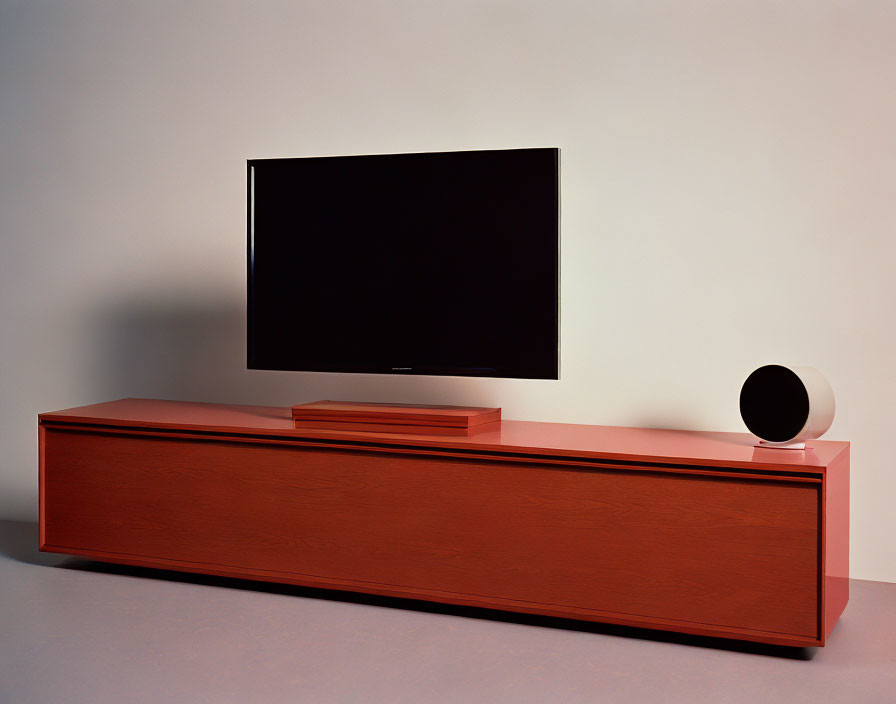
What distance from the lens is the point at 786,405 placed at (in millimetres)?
2559

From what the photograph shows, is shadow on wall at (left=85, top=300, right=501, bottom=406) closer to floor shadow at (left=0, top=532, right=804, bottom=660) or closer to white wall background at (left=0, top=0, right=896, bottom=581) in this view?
white wall background at (left=0, top=0, right=896, bottom=581)

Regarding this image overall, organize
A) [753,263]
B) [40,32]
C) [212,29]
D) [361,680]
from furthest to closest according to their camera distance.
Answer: [40,32] < [212,29] < [753,263] < [361,680]

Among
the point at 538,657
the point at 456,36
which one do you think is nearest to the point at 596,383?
the point at 538,657

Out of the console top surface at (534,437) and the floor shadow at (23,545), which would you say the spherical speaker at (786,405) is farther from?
the floor shadow at (23,545)

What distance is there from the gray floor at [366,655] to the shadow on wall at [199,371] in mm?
902

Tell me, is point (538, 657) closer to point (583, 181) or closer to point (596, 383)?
point (596, 383)

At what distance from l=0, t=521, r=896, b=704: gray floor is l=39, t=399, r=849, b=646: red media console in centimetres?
8

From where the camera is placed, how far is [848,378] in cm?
300

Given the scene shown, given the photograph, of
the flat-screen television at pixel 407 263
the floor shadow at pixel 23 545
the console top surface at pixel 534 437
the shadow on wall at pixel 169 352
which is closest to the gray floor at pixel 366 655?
the floor shadow at pixel 23 545

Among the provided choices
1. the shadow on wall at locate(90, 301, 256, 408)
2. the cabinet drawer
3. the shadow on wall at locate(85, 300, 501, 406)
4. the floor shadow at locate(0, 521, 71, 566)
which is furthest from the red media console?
the shadow on wall at locate(90, 301, 256, 408)

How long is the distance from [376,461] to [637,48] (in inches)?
65.4

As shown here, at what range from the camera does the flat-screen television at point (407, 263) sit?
2.80 m

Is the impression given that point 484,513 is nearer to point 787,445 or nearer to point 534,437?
point 534,437

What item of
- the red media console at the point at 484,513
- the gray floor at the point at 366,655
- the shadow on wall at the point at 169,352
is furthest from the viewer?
the shadow on wall at the point at 169,352
